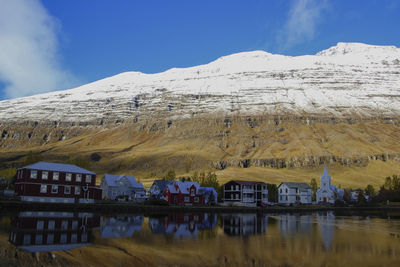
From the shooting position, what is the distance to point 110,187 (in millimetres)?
94688

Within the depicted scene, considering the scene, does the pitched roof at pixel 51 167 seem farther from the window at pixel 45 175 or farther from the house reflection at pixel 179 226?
the house reflection at pixel 179 226

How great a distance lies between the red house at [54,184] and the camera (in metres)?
64.6

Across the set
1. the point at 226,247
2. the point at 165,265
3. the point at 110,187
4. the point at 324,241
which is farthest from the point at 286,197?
the point at 165,265

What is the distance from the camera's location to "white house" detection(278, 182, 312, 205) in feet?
397

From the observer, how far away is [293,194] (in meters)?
121

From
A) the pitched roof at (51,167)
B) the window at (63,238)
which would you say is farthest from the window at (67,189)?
the window at (63,238)

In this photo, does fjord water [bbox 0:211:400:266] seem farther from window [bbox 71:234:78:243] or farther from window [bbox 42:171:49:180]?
window [bbox 42:171:49:180]

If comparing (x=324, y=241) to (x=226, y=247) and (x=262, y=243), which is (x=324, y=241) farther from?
(x=226, y=247)

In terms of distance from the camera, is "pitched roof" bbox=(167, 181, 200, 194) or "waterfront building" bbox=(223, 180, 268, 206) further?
"waterfront building" bbox=(223, 180, 268, 206)

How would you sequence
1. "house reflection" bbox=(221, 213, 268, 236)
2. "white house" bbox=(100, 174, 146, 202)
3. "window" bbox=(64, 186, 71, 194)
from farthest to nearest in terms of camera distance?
"white house" bbox=(100, 174, 146, 202), "window" bbox=(64, 186, 71, 194), "house reflection" bbox=(221, 213, 268, 236)

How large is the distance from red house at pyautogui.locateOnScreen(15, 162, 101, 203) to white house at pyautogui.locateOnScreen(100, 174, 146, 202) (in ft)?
69.6

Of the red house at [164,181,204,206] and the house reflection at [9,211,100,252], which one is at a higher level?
the red house at [164,181,204,206]

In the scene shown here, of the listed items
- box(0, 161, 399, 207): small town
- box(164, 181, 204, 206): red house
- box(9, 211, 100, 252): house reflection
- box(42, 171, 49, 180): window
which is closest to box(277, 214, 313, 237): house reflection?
box(9, 211, 100, 252): house reflection

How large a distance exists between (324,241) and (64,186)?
169ft
